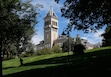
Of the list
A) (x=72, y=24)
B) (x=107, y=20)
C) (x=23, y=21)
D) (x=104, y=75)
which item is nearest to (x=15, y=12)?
(x=23, y=21)

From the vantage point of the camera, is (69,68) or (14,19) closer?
(69,68)

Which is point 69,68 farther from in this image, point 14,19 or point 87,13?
point 14,19

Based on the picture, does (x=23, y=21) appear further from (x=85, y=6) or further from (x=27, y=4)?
(x=85, y=6)

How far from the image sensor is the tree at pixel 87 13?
1922 cm

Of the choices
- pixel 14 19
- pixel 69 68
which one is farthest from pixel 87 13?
pixel 14 19

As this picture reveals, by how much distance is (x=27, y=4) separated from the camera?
31000 mm

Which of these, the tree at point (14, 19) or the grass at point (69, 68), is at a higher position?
the tree at point (14, 19)

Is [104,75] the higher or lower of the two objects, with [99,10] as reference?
lower

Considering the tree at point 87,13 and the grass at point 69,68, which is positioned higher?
the tree at point 87,13

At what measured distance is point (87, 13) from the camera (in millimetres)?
20547

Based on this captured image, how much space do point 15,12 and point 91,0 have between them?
42.5 feet

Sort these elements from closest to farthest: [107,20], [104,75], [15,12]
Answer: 1. [104,75]
2. [107,20]
3. [15,12]

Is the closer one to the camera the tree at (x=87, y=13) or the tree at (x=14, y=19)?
the tree at (x=87, y=13)

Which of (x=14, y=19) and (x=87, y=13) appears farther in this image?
(x=14, y=19)
